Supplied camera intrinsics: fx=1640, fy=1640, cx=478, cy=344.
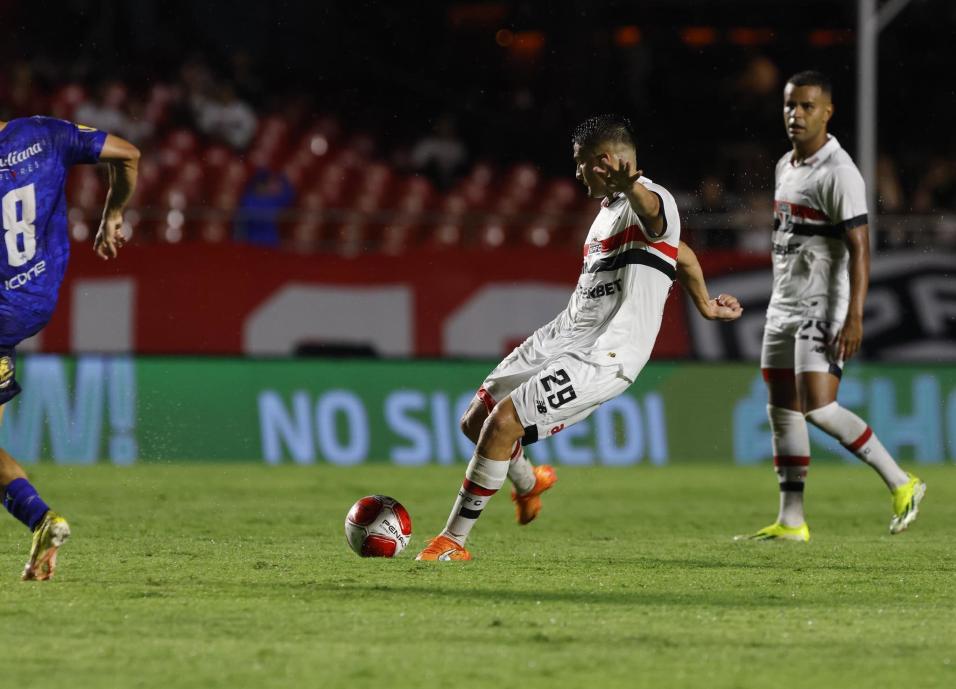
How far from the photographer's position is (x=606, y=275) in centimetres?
759

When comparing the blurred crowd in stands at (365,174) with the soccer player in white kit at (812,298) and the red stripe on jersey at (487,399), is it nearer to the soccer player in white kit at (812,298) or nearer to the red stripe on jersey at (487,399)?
the soccer player in white kit at (812,298)

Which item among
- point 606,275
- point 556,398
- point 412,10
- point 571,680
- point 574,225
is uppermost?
point 412,10

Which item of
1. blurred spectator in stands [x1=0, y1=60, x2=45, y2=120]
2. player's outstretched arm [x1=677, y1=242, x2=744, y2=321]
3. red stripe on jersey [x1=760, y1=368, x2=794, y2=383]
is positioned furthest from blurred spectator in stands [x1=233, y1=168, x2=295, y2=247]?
player's outstretched arm [x1=677, y1=242, x2=744, y2=321]

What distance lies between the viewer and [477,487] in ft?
24.1

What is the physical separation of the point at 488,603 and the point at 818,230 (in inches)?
136

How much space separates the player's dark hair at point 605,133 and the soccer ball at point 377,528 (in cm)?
188

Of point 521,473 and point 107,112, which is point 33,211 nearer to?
point 521,473

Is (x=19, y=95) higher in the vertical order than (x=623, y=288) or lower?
higher

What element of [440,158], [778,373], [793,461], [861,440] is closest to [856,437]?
[861,440]

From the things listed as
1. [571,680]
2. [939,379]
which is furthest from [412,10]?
[571,680]

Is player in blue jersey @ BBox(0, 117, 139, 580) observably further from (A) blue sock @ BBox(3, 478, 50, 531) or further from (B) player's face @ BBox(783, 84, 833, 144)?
(B) player's face @ BBox(783, 84, 833, 144)

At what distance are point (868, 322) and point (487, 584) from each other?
10.0 metres

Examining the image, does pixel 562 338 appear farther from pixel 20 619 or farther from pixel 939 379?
pixel 939 379

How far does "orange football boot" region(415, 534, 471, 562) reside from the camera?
7.40 metres
